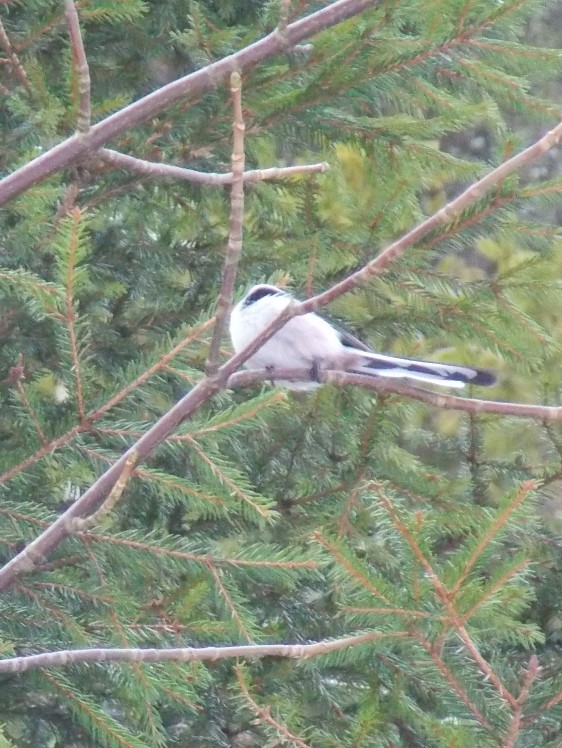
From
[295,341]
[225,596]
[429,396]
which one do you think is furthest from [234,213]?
[295,341]

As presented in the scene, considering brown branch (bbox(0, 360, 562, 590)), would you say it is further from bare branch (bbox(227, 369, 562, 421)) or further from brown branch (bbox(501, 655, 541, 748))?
brown branch (bbox(501, 655, 541, 748))

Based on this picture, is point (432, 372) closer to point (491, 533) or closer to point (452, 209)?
point (491, 533)

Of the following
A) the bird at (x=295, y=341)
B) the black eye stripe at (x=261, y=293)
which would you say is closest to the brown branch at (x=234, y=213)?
the bird at (x=295, y=341)

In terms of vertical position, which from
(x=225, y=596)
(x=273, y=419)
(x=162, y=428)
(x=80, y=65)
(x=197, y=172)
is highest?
(x=80, y=65)

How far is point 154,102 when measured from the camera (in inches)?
64.6

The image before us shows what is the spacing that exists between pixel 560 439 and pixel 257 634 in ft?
3.86

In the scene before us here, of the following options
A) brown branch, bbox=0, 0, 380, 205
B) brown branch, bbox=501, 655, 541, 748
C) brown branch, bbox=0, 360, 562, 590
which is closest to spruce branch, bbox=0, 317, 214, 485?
brown branch, bbox=0, 360, 562, 590

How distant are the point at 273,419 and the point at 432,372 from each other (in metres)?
0.76

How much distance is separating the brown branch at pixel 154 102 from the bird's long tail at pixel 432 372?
2.33ft

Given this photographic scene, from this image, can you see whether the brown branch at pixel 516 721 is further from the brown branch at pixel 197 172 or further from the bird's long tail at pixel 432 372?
the brown branch at pixel 197 172

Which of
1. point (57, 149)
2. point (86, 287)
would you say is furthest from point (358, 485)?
point (57, 149)

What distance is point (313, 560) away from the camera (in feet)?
6.01

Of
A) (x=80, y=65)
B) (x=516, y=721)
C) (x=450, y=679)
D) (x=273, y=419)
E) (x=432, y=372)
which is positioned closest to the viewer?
(x=80, y=65)

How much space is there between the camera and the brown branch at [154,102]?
1586 mm
